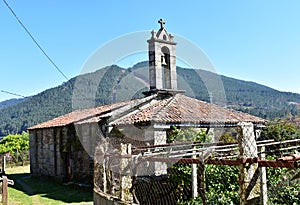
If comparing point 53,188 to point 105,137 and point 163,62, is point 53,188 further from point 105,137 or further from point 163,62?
point 163,62

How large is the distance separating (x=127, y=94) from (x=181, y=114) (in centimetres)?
494

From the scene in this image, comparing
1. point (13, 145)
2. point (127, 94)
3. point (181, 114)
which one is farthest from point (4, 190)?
point (13, 145)

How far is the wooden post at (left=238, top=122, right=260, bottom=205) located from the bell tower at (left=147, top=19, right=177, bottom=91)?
1050cm

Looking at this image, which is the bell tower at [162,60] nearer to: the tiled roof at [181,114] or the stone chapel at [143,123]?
the stone chapel at [143,123]

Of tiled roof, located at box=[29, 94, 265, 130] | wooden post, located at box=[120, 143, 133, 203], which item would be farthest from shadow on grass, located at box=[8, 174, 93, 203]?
wooden post, located at box=[120, 143, 133, 203]

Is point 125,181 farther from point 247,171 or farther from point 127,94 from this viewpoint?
point 127,94

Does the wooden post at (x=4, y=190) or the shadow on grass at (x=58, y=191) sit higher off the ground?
the wooden post at (x=4, y=190)

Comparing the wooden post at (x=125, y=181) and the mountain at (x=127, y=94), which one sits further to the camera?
the mountain at (x=127, y=94)

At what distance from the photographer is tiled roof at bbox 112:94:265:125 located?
12.1m

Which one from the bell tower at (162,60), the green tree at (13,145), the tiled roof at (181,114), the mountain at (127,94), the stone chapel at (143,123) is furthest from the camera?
the green tree at (13,145)

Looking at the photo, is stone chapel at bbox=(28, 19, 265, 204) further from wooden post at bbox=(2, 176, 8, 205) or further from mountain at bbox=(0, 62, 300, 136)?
wooden post at bbox=(2, 176, 8, 205)

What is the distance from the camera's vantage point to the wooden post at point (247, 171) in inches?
132

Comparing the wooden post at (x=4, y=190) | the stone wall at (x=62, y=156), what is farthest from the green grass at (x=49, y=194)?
the wooden post at (x=4, y=190)

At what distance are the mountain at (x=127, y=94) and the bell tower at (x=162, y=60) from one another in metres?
0.85
